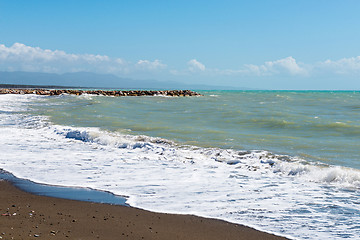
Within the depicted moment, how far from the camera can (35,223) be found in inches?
176

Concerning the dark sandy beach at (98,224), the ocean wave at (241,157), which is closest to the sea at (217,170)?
the ocean wave at (241,157)

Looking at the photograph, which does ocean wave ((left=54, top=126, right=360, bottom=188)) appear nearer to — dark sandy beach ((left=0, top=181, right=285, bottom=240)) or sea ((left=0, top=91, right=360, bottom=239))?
sea ((left=0, top=91, right=360, bottom=239))

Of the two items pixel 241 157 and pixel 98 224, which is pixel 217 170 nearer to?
pixel 241 157

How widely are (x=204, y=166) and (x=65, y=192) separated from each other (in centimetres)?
354

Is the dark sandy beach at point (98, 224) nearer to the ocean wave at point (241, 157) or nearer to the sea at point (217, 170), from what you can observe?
the sea at point (217, 170)

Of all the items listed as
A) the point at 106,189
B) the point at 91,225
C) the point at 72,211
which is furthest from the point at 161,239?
the point at 106,189

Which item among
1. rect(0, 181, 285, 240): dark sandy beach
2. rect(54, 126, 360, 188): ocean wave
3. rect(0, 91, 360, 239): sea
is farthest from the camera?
rect(54, 126, 360, 188): ocean wave

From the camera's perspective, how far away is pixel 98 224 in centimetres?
455

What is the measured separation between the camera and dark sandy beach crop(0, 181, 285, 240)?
4.19 m

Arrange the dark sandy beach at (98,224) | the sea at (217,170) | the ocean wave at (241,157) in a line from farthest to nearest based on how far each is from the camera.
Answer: the ocean wave at (241,157) → the sea at (217,170) → the dark sandy beach at (98,224)

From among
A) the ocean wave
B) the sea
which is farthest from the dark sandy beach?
the ocean wave

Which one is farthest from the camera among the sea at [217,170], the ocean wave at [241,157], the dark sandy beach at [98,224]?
the ocean wave at [241,157]

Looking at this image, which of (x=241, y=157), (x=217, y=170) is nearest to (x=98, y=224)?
(x=217, y=170)

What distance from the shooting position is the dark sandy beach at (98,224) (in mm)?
4188
